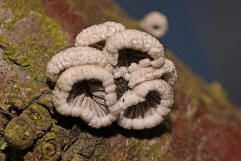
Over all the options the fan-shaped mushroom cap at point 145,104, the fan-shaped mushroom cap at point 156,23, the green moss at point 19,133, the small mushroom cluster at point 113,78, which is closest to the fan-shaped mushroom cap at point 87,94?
the small mushroom cluster at point 113,78

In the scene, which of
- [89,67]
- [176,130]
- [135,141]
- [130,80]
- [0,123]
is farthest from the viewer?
[176,130]

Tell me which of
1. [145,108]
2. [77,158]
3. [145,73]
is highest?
[145,73]

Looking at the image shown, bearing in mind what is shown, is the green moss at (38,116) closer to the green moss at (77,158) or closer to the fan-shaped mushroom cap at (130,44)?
the green moss at (77,158)

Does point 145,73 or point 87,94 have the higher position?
point 145,73

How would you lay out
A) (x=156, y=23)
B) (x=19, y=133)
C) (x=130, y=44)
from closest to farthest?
(x=19, y=133) → (x=130, y=44) → (x=156, y=23)

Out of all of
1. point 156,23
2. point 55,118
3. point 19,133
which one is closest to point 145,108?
point 55,118

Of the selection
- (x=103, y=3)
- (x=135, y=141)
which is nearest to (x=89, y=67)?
(x=135, y=141)

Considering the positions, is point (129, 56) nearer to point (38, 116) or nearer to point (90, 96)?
point (90, 96)

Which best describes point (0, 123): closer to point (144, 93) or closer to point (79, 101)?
point (79, 101)
